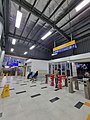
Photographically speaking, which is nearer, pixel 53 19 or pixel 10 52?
pixel 53 19

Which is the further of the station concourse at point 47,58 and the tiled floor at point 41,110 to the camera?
the station concourse at point 47,58

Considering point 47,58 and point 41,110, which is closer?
point 41,110

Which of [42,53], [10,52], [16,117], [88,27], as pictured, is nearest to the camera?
[16,117]

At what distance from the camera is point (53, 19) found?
545cm

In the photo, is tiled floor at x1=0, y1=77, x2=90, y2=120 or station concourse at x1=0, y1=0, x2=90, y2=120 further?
station concourse at x1=0, y1=0, x2=90, y2=120

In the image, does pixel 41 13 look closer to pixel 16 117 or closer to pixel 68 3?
pixel 68 3

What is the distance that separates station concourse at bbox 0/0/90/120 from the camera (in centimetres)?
183

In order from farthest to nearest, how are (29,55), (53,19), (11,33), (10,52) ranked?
(29,55) → (10,52) → (11,33) → (53,19)

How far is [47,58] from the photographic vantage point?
45.7 feet

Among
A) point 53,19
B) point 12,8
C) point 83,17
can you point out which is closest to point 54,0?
point 53,19

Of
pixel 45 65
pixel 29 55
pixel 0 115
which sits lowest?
Answer: pixel 0 115

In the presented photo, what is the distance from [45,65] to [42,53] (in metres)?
2.75

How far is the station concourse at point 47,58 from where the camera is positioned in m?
1.83

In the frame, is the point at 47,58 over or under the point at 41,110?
over
